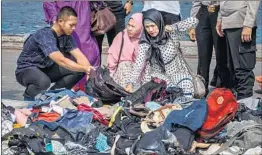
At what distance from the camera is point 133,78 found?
5906 mm

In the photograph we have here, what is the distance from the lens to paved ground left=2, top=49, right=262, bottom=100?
23.4 ft

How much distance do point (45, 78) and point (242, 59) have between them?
5.89 feet

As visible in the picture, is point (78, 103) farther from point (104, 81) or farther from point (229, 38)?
point (229, 38)

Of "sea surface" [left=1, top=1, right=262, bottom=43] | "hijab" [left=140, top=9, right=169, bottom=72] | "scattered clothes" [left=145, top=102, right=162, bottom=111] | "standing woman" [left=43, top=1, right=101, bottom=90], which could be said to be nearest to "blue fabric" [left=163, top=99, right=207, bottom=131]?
"scattered clothes" [left=145, top=102, right=162, bottom=111]

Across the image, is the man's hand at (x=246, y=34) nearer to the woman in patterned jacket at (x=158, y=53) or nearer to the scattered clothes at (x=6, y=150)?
the woman in patterned jacket at (x=158, y=53)

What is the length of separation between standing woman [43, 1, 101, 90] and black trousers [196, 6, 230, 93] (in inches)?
42.4

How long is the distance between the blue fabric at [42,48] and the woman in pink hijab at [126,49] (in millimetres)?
436

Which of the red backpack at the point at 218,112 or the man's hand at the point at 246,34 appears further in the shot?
the man's hand at the point at 246,34

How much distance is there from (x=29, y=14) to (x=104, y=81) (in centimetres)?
1204

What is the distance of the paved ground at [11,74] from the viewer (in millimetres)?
7117

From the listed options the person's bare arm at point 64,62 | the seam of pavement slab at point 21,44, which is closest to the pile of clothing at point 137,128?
the person's bare arm at point 64,62

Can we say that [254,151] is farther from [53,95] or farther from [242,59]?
[53,95]

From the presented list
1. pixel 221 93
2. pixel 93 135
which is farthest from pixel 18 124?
pixel 221 93

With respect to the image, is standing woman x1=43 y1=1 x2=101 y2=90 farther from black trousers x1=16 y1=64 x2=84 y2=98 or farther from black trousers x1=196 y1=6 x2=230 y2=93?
black trousers x1=196 y1=6 x2=230 y2=93
